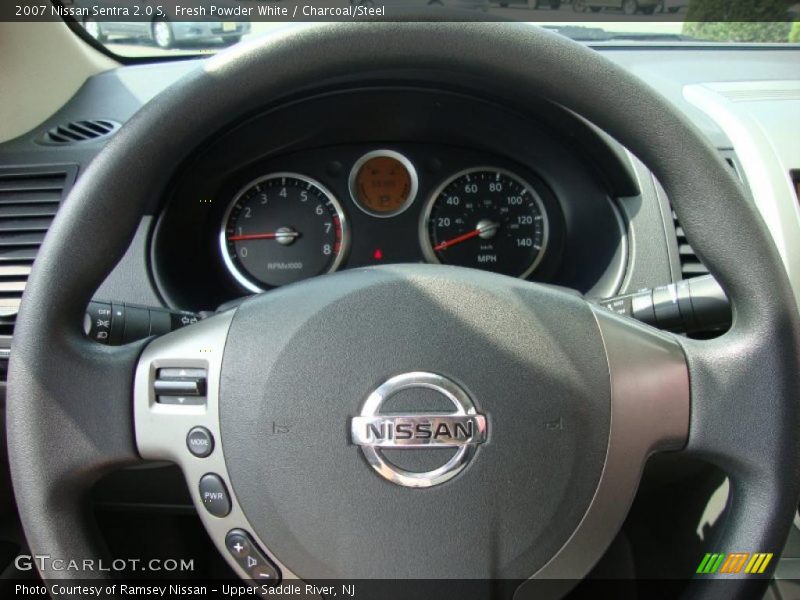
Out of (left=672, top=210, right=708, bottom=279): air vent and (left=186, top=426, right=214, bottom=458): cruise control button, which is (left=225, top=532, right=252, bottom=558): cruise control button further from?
(left=672, top=210, right=708, bottom=279): air vent

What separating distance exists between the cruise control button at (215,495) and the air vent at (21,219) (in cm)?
78

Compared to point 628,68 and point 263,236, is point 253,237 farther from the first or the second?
point 628,68

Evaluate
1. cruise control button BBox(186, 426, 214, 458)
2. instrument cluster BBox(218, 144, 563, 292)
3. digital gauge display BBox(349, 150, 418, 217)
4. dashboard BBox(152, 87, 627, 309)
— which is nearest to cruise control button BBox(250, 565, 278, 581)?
cruise control button BBox(186, 426, 214, 458)

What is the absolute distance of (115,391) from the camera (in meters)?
0.92

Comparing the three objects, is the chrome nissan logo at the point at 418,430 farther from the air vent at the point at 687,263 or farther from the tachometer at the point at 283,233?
the tachometer at the point at 283,233

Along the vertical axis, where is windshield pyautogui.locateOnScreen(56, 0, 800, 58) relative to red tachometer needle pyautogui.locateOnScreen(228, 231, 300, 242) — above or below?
above

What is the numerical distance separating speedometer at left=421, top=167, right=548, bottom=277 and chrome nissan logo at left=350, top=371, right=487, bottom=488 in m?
0.89

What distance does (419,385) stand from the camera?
89 cm

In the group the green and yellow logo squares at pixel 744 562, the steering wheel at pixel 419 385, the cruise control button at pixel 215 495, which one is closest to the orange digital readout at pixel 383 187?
the steering wheel at pixel 419 385

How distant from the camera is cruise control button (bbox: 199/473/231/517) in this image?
92 centimetres

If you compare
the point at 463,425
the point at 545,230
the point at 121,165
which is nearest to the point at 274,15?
the point at 121,165

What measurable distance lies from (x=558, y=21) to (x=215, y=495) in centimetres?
126

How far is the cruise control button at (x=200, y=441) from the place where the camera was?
921 millimetres

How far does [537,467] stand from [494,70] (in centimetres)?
46
